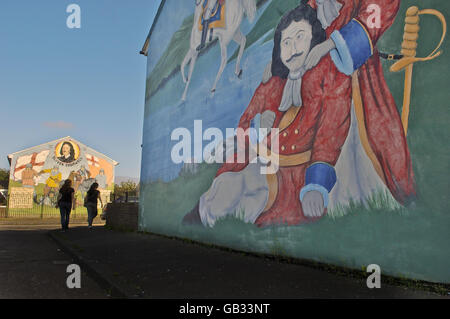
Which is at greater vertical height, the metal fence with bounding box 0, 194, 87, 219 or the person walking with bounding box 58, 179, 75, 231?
the person walking with bounding box 58, 179, 75, 231

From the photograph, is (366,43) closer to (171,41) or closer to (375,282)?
(375,282)

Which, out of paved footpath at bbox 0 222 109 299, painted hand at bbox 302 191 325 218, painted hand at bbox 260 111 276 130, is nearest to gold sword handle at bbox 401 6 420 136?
painted hand at bbox 302 191 325 218

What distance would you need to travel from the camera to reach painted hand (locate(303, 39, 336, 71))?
531 centimetres

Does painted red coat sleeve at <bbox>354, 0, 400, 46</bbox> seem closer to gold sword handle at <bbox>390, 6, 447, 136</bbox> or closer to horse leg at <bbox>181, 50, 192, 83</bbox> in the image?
gold sword handle at <bbox>390, 6, 447, 136</bbox>

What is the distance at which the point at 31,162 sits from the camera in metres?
31.2

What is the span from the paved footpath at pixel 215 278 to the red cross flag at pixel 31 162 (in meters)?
28.2

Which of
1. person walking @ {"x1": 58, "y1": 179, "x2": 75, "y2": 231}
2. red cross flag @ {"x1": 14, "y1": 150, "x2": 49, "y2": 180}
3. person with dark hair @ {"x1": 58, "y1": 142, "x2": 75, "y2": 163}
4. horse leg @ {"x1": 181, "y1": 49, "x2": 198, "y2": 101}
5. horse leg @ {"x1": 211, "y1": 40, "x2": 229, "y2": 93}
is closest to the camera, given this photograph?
horse leg @ {"x1": 211, "y1": 40, "x2": 229, "y2": 93}

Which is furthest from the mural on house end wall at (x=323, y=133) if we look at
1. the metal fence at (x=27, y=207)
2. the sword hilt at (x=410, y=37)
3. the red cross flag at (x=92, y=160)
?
the red cross flag at (x=92, y=160)

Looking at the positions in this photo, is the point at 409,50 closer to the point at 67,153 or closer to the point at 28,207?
the point at 28,207

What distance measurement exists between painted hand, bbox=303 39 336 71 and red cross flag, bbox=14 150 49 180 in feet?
102

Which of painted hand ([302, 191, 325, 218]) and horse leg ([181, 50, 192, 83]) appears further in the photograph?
horse leg ([181, 50, 192, 83])
